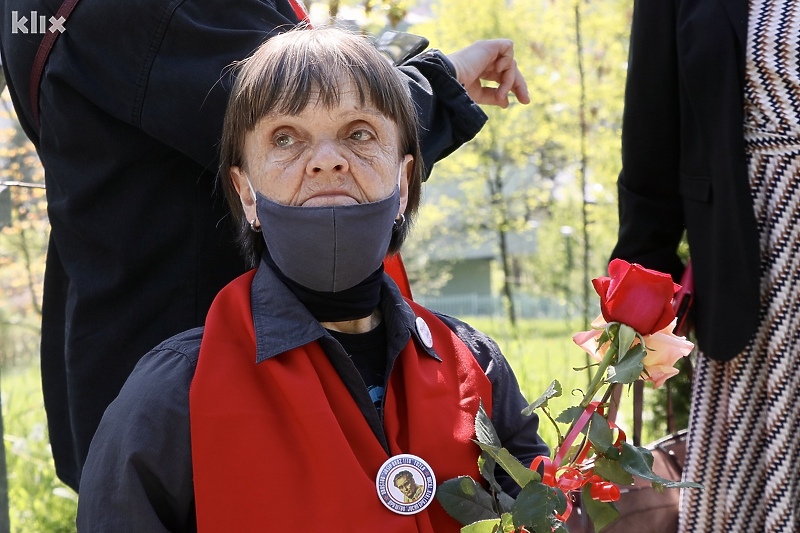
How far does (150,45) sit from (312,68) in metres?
0.35

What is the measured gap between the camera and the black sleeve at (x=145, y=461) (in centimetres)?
151

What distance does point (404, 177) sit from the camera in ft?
6.20

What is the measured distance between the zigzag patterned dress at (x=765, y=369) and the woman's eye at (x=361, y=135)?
115 centimetres

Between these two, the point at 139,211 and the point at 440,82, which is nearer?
the point at 139,211

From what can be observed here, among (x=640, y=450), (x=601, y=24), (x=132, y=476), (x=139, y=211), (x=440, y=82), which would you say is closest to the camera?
(x=132, y=476)

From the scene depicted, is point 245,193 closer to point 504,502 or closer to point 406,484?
point 406,484

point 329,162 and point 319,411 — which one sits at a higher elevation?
point 329,162

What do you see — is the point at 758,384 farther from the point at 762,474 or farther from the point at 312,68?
the point at 312,68

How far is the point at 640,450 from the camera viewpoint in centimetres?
161

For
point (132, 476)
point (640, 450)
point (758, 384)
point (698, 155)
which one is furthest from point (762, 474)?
point (132, 476)

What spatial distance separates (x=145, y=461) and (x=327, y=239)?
0.45 meters

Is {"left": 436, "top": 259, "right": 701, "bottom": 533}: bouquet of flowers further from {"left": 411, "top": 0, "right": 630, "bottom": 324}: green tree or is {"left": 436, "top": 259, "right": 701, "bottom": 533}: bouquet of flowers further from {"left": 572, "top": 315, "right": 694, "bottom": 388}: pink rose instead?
{"left": 411, "top": 0, "right": 630, "bottom": 324}: green tree

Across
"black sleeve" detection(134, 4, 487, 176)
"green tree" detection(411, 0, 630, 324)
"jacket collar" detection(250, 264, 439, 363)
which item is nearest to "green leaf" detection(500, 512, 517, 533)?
"jacket collar" detection(250, 264, 439, 363)

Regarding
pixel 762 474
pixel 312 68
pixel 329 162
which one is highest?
pixel 312 68
